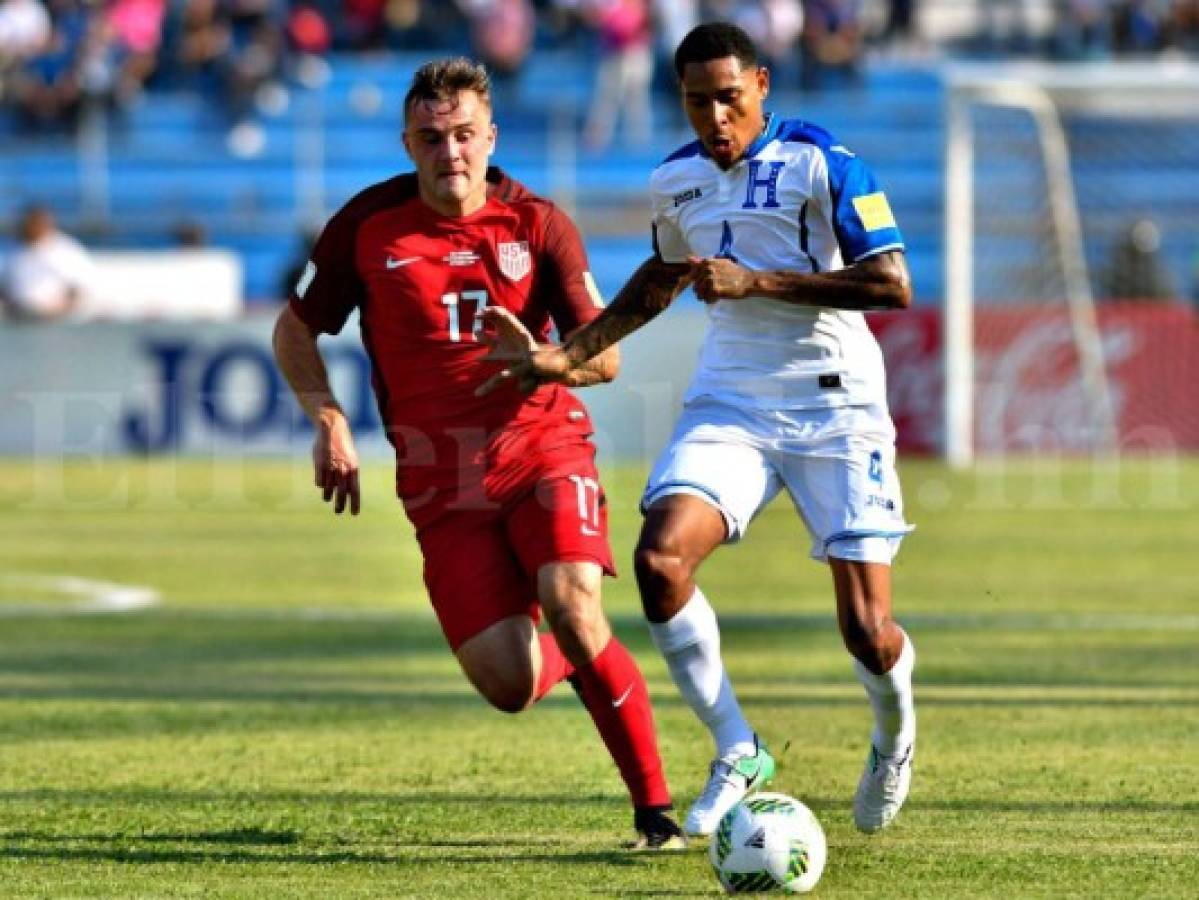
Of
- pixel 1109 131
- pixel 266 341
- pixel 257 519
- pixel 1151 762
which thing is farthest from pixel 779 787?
pixel 1109 131

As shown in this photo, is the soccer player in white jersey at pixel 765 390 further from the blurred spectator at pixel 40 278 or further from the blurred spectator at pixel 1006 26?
the blurred spectator at pixel 1006 26

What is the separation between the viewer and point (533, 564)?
25.0ft

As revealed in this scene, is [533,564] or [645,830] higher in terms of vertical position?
[533,564]

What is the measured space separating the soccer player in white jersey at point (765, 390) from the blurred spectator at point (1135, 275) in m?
21.3

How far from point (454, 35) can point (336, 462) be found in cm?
2745

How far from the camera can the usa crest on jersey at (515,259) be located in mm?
7852

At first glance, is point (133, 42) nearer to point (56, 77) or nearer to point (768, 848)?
point (56, 77)

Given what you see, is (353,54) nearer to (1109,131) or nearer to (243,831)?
(1109,131)

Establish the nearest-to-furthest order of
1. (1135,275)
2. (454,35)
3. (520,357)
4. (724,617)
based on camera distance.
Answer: (520,357)
(724,617)
(1135,275)
(454,35)

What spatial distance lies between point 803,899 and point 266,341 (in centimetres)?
2095

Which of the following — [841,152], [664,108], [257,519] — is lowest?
[257,519]

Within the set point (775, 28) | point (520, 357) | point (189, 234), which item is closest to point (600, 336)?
point (520, 357)

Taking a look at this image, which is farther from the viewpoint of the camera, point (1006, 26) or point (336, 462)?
point (1006, 26)

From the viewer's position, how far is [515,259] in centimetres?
786
